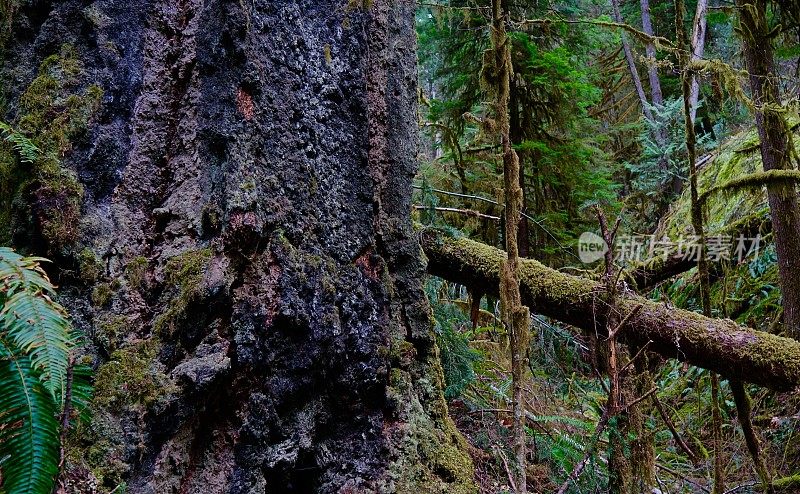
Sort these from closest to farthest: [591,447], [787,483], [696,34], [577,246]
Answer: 1. [591,447]
2. [696,34]
3. [787,483]
4. [577,246]

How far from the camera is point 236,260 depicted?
A: 2234mm

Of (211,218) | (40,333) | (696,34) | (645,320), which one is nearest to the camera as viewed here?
(40,333)

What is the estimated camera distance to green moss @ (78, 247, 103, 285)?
7.05 ft

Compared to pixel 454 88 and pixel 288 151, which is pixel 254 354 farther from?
pixel 454 88

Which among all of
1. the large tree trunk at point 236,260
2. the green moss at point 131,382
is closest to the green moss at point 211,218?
the large tree trunk at point 236,260

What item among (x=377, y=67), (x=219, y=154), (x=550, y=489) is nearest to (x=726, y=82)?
(x=377, y=67)

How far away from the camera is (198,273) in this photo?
7.18 ft

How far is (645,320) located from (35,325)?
3.42m

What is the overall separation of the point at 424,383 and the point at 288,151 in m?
1.27

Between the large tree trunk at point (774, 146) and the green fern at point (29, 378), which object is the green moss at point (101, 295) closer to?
the green fern at point (29, 378)

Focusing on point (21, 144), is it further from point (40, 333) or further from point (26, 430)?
point (26, 430)

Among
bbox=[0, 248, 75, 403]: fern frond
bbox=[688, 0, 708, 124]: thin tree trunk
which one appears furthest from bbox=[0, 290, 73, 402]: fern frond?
bbox=[688, 0, 708, 124]: thin tree trunk

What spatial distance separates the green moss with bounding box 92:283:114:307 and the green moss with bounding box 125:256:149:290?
0.27ft

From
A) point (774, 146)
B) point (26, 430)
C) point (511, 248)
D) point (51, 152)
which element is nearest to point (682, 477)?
point (774, 146)
